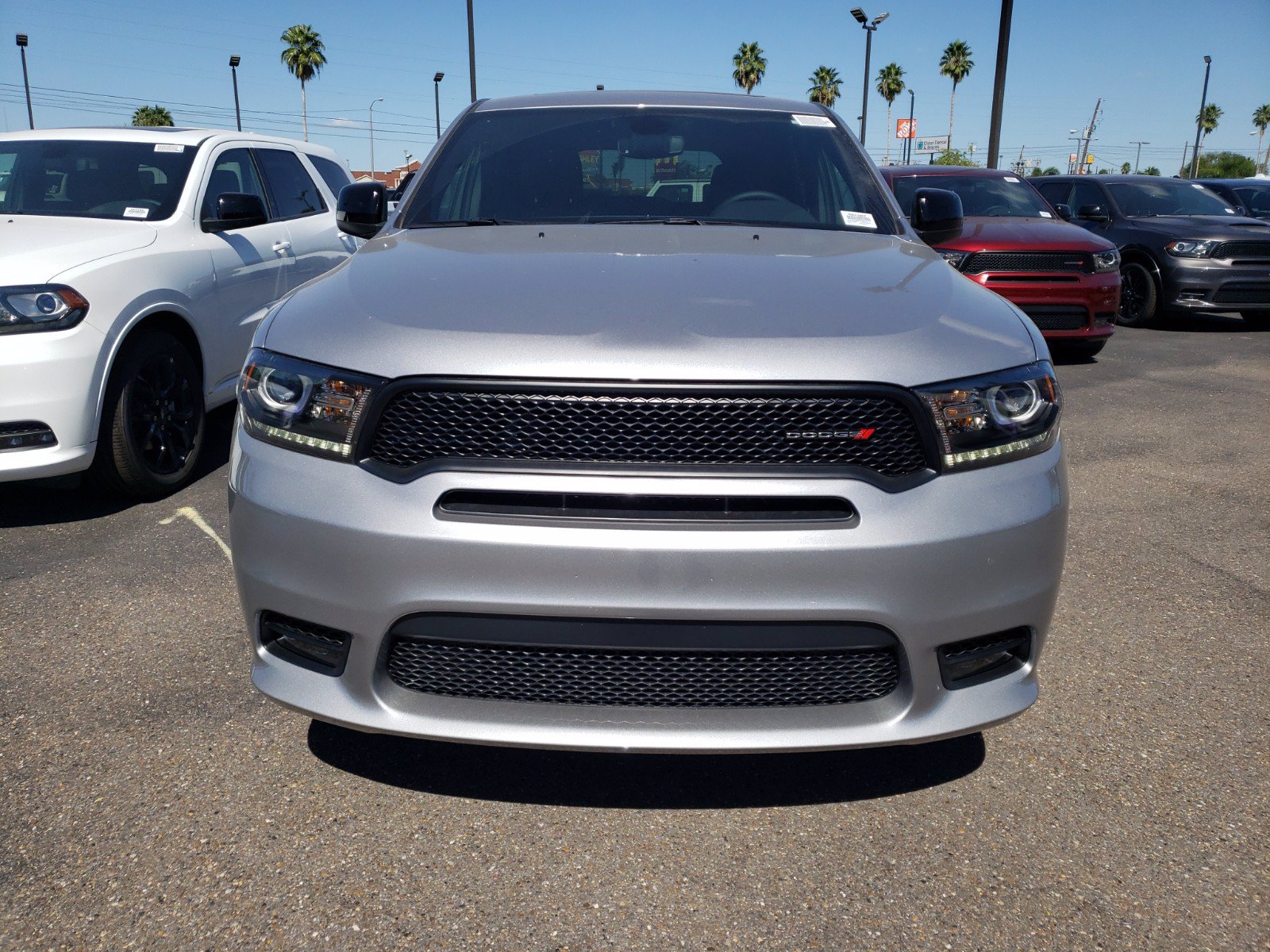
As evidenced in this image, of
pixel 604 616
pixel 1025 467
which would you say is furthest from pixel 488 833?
pixel 1025 467

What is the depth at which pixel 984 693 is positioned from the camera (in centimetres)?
217

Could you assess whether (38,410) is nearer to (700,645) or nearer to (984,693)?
(700,645)

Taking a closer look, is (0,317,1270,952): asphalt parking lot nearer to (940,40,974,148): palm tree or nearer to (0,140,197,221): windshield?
(0,140,197,221): windshield

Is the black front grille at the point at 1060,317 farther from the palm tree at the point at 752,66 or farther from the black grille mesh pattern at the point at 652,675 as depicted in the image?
the palm tree at the point at 752,66

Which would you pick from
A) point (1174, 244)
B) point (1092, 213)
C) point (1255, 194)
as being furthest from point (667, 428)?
point (1255, 194)

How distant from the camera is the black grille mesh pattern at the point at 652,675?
2.09 m

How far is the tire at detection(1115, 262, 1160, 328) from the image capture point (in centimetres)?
1185

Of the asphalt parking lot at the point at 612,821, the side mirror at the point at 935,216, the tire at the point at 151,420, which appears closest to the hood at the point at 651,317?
the side mirror at the point at 935,216

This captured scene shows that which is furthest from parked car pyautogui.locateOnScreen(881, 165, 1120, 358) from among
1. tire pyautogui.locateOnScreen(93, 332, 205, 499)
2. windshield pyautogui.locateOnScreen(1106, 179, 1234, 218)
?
tire pyautogui.locateOnScreen(93, 332, 205, 499)

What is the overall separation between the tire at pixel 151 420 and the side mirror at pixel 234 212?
31.8 inches

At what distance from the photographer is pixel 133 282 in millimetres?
4676

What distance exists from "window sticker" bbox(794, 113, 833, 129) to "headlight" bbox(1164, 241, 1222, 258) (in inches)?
366

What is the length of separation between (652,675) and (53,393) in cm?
335

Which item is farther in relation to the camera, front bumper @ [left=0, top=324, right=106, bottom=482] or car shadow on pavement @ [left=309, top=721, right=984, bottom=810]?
front bumper @ [left=0, top=324, right=106, bottom=482]
